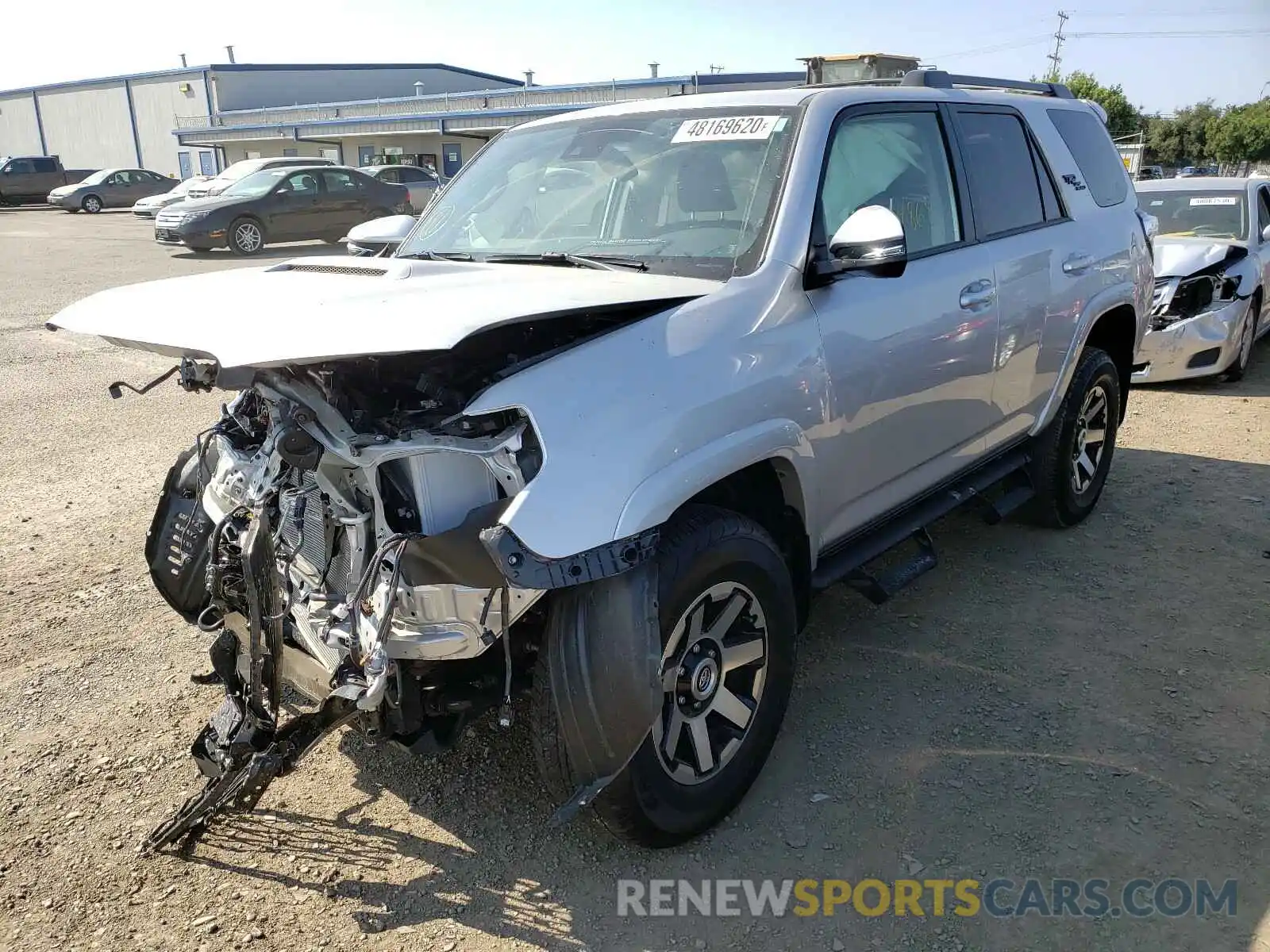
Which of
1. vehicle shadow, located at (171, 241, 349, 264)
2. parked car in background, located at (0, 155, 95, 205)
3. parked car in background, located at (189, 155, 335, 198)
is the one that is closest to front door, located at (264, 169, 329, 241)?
vehicle shadow, located at (171, 241, 349, 264)

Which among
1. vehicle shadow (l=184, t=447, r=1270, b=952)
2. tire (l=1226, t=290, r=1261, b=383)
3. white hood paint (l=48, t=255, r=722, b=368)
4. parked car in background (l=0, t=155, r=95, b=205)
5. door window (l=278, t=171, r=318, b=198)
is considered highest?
parked car in background (l=0, t=155, r=95, b=205)

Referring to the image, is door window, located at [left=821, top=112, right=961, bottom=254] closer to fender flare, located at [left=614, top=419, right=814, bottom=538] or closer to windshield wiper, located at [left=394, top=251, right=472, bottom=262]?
fender flare, located at [left=614, top=419, right=814, bottom=538]

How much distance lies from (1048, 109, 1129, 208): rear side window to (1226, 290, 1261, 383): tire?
3866mm

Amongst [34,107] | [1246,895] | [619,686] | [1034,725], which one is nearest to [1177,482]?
[1034,725]

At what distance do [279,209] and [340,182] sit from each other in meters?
1.63

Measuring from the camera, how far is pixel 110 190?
107 ft

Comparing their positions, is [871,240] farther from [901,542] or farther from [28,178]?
[28,178]

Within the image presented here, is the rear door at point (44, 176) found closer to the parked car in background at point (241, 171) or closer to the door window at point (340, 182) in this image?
the parked car in background at point (241, 171)

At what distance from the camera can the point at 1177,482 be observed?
5.99m

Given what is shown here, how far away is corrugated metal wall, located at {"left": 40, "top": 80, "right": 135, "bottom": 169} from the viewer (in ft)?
185

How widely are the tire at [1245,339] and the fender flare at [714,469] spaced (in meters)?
7.11

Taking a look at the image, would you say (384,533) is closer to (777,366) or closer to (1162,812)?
(777,366)

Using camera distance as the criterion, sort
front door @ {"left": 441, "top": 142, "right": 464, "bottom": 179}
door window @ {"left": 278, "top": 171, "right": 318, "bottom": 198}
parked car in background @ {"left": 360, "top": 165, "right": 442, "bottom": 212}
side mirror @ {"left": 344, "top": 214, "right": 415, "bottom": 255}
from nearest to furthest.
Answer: side mirror @ {"left": 344, "top": 214, "right": 415, "bottom": 255}
door window @ {"left": 278, "top": 171, "right": 318, "bottom": 198}
parked car in background @ {"left": 360, "top": 165, "right": 442, "bottom": 212}
front door @ {"left": 441, "top": 142, "right": 464, "bottom": 179}

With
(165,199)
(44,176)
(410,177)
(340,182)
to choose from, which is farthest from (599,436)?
(44,176)
